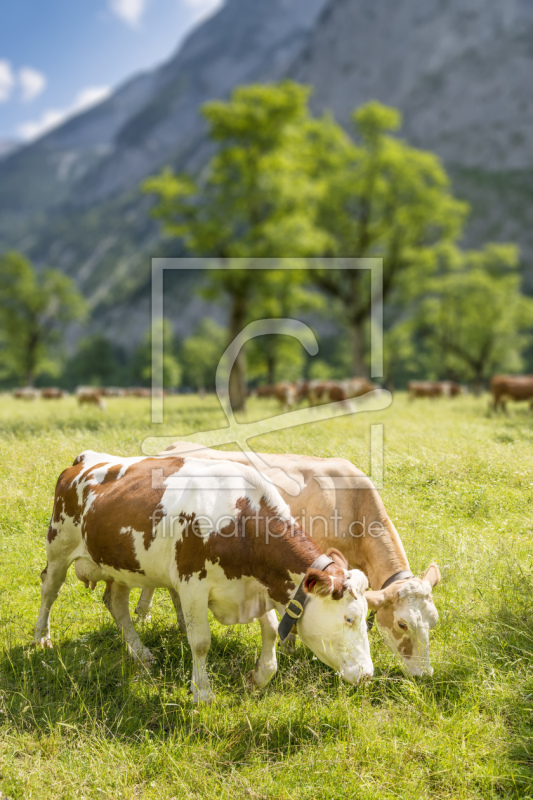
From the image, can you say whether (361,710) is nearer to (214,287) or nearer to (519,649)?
(519,649)

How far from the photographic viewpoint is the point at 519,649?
17.8 ft

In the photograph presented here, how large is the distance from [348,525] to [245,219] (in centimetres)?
1764

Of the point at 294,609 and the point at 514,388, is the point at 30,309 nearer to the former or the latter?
the point at 514,388

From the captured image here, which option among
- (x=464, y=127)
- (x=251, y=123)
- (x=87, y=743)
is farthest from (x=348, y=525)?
(x=464, y=127)

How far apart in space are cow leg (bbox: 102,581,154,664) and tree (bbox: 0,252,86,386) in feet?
149

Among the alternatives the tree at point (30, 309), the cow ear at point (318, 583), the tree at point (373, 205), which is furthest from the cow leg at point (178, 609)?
the tree at point (30, 309)

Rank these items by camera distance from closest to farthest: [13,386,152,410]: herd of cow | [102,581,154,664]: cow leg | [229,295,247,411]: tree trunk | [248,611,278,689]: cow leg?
[248,611,278,689]: cow leg
[102,581,154,664]: cow leg
[229,295,247,411]: tree trunk
[13,386,152,410]: herd of cow

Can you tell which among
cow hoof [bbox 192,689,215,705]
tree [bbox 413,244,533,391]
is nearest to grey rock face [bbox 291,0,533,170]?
tree [bbox 413,244,533,391]

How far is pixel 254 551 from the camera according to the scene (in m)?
5.12

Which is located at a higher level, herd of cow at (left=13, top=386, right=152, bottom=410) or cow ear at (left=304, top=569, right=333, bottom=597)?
cow ear at (left=304, top=569, right=333, bottom=597)

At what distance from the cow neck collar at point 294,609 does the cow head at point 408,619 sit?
2.02ft

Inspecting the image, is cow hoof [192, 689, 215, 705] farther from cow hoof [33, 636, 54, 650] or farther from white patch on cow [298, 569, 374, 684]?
cow hoof [33, 636, 54, 650]

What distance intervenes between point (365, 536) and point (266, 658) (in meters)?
1.71

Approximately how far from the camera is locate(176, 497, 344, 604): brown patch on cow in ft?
16.5
